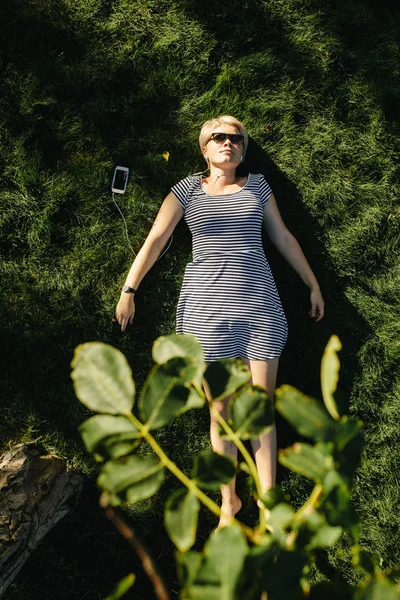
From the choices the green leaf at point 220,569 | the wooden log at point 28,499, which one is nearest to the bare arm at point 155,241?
the wooden log at point 28,499

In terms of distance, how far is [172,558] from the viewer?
3768mm

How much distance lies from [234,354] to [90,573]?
6.92 ft

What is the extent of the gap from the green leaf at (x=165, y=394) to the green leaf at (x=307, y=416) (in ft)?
0.50

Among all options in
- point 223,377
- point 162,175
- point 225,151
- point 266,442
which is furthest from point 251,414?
point 162,175

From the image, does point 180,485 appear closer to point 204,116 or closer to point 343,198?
point 343,198

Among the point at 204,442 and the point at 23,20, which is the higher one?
the point at 23,20

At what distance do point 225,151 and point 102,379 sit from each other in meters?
3.08

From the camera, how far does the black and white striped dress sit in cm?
338

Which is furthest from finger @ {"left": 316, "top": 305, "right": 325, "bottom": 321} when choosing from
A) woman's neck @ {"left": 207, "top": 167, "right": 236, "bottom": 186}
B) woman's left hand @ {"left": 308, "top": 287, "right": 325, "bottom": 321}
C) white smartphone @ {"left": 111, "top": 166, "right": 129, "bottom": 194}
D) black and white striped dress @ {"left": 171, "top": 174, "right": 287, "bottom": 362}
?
white smartphone @ {"left": 111, "top": 166, "right": 129, "bottom": 194}

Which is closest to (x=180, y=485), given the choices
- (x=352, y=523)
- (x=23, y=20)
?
(x=352, y=523)

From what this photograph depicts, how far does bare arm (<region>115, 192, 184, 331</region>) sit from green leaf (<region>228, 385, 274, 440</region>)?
2.95 metres

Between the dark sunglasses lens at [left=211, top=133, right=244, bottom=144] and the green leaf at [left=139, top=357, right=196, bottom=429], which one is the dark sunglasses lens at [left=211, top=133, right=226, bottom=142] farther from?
the green leaf at [left=139, top=357, right=196, bottom=429]

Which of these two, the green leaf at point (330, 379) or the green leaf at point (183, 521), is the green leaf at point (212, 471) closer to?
the green leaf at point (183, 521)

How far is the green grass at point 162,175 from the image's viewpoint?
3.84m
